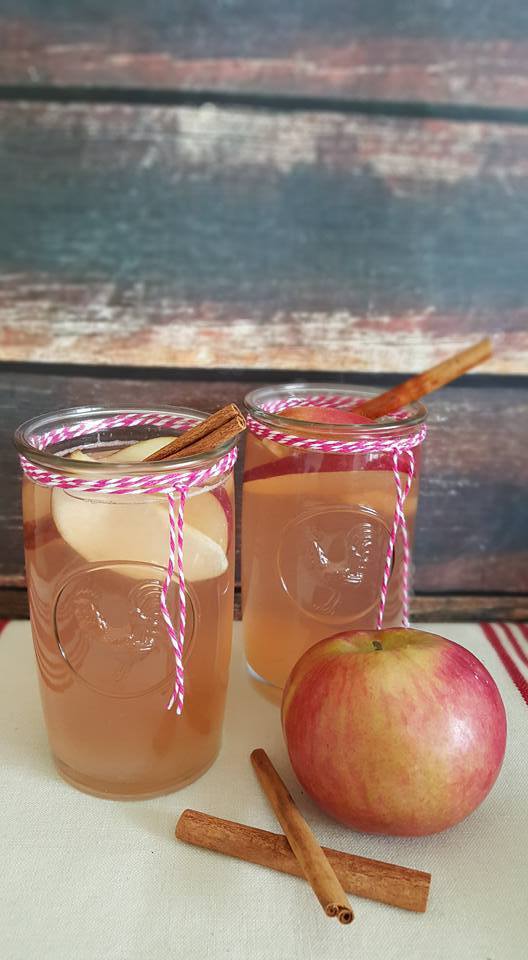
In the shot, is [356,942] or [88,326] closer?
[356,942]

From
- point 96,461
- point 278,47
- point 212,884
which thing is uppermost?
point 278,47

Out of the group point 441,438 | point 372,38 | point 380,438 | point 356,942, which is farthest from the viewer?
point 441,438

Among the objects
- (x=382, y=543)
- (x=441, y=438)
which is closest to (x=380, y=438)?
(x=382, y=543)

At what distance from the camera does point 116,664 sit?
613 millimetres

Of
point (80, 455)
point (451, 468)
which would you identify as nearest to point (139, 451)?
point (80, 455)

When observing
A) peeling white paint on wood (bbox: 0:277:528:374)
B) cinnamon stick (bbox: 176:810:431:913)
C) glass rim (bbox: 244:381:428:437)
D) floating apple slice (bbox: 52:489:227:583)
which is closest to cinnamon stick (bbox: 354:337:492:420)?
glass rim (bbox: 244:381:428:437)

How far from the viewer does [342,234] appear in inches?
34.9

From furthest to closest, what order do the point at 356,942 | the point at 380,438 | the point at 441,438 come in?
the point at 441,438 < the point at 380,438 < the point at 356,942

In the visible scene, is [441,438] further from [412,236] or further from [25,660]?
[25,660]

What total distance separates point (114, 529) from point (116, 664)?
4.1 inches

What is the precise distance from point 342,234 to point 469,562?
0.43 m

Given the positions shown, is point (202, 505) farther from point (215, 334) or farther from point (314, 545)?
point (215, 334)

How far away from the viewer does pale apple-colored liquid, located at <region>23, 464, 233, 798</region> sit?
2.00 ft

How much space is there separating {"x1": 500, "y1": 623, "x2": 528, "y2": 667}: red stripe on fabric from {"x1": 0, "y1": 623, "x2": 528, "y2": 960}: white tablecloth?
20 cm
